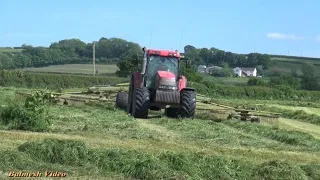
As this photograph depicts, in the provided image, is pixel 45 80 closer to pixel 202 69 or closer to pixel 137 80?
pixel 137 80

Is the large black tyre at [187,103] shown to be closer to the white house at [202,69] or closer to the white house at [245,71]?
the white house at [202,69]

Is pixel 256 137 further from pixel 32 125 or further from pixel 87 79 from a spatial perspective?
pixel 87 79

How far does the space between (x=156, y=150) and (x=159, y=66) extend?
9.95 m

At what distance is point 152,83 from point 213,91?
1479 inches

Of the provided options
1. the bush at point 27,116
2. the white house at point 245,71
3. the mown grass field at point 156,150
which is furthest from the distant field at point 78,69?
the bush at point 27,116

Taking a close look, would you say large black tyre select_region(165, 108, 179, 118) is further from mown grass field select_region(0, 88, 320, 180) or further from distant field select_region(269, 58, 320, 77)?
distant field select_region(269, 58, 320, 77)

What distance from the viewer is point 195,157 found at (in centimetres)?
942

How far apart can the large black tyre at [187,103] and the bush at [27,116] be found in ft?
20.5

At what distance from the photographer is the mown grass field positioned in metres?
8.54

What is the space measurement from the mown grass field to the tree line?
6807 cm

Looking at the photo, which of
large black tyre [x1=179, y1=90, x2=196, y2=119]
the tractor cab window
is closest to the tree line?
the tractor cab window

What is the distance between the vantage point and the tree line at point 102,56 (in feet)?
286

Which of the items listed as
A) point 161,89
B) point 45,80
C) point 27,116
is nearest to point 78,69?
point 45,80

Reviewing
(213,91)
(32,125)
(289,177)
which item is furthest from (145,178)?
(213,91)
